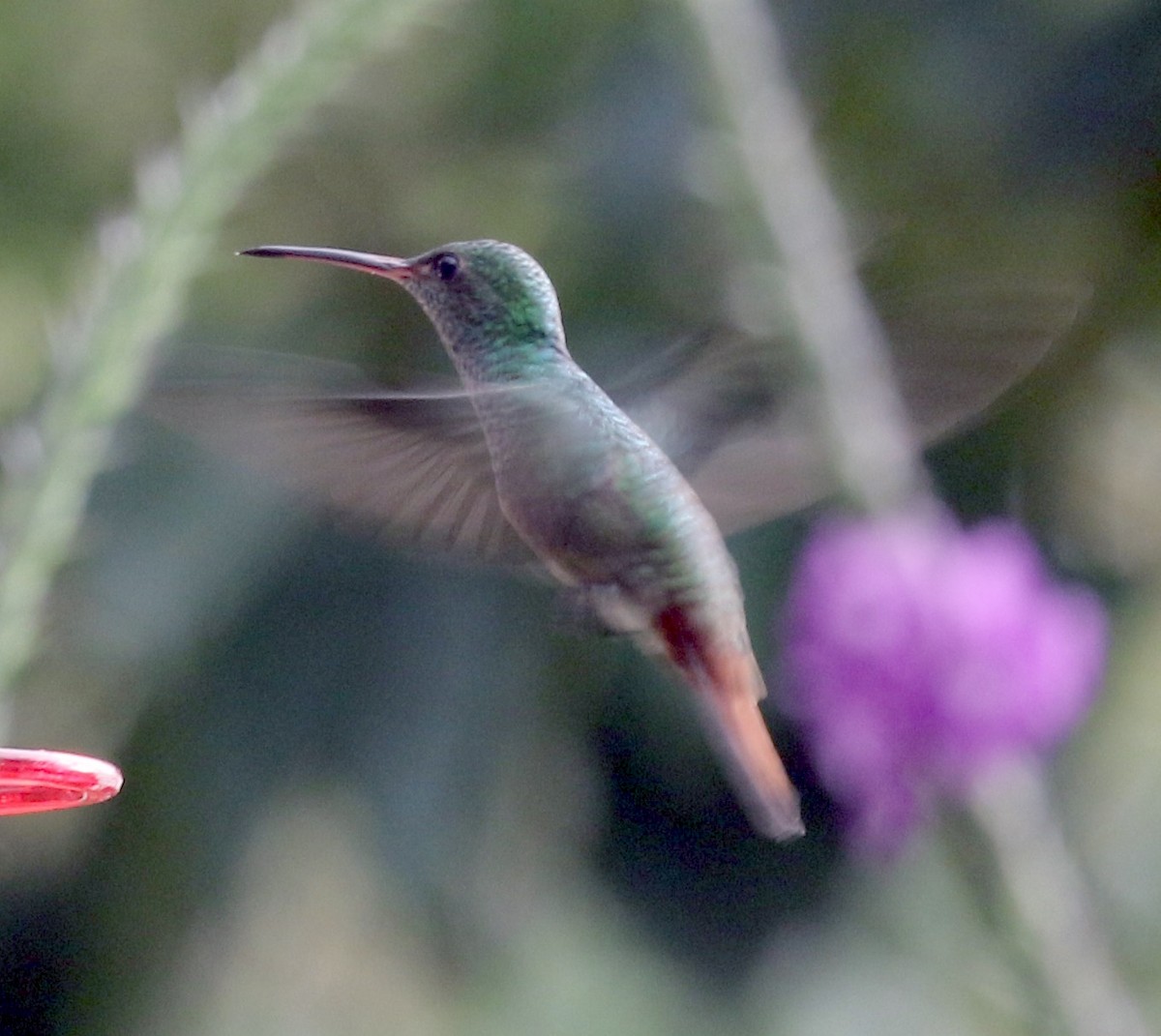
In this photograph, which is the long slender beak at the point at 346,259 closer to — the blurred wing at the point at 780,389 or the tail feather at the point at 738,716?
the blurred wing at the point at 780,389

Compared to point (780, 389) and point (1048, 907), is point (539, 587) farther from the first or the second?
point (780, 389)

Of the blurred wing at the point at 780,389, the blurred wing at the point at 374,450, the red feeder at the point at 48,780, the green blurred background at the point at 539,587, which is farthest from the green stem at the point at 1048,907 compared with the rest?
the red feeder at the point at 48,780

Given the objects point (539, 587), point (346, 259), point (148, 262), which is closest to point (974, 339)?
point (346, 259)

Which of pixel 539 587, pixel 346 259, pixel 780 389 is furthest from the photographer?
Answer: pixel 539 587

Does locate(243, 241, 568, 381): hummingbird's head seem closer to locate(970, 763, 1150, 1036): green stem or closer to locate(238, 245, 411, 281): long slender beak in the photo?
locate(238, 245, 411, 281): long slender beak

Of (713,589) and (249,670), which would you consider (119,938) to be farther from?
(713,589)

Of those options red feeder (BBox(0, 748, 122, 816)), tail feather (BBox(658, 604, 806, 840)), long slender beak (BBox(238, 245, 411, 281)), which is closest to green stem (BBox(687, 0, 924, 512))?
tail feather (BBox(658, 604, 806, 840))

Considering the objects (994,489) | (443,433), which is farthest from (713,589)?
(994,489)
